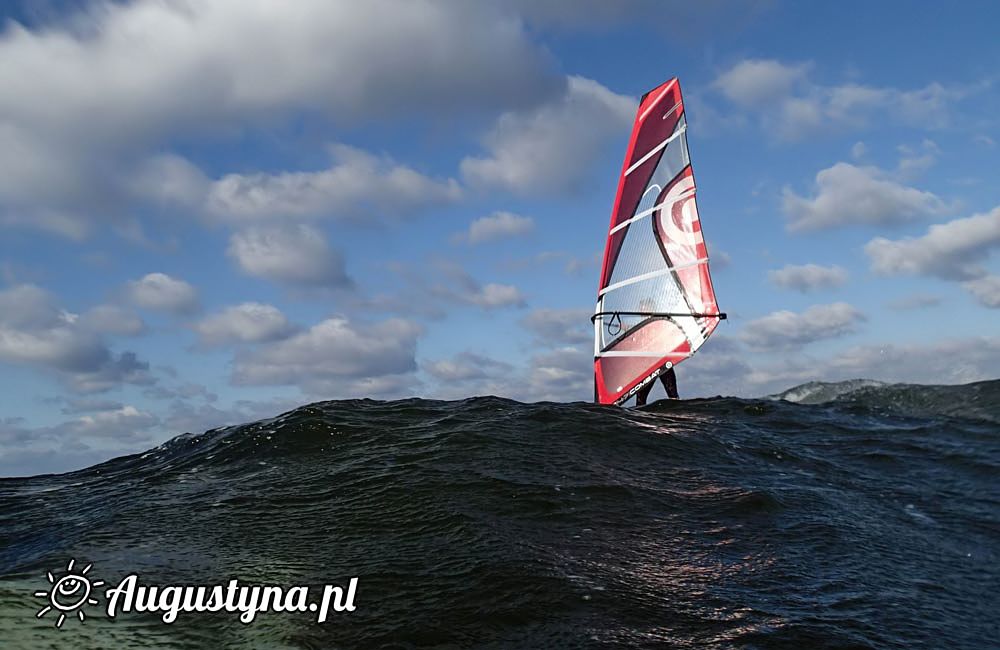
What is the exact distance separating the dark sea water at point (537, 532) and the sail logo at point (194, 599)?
0.10 metres

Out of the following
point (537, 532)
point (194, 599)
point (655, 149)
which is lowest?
point (194, 599)

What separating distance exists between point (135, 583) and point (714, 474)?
7127 millimetres

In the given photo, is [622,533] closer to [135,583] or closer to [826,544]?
[826,544]

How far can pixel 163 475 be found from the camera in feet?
33.3

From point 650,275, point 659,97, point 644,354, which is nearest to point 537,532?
point 644,354

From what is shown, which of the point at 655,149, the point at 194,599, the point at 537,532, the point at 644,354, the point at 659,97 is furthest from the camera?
the point at 659,97

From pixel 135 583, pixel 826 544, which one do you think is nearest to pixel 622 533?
pixel 826 544

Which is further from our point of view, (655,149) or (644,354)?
(655,149)

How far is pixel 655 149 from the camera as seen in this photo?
20031mm

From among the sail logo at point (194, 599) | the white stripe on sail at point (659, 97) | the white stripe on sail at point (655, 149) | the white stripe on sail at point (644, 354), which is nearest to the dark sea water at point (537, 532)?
the sail logo at point (194, 599)

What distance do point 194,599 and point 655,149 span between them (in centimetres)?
1825

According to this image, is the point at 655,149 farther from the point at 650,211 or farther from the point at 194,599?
the point at 194,599

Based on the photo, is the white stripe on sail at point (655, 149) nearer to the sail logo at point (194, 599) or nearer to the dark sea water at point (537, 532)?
the dark sea water at point (537, 532)

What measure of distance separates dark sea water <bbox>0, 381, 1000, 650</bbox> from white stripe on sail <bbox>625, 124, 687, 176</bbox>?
10.2 metres
